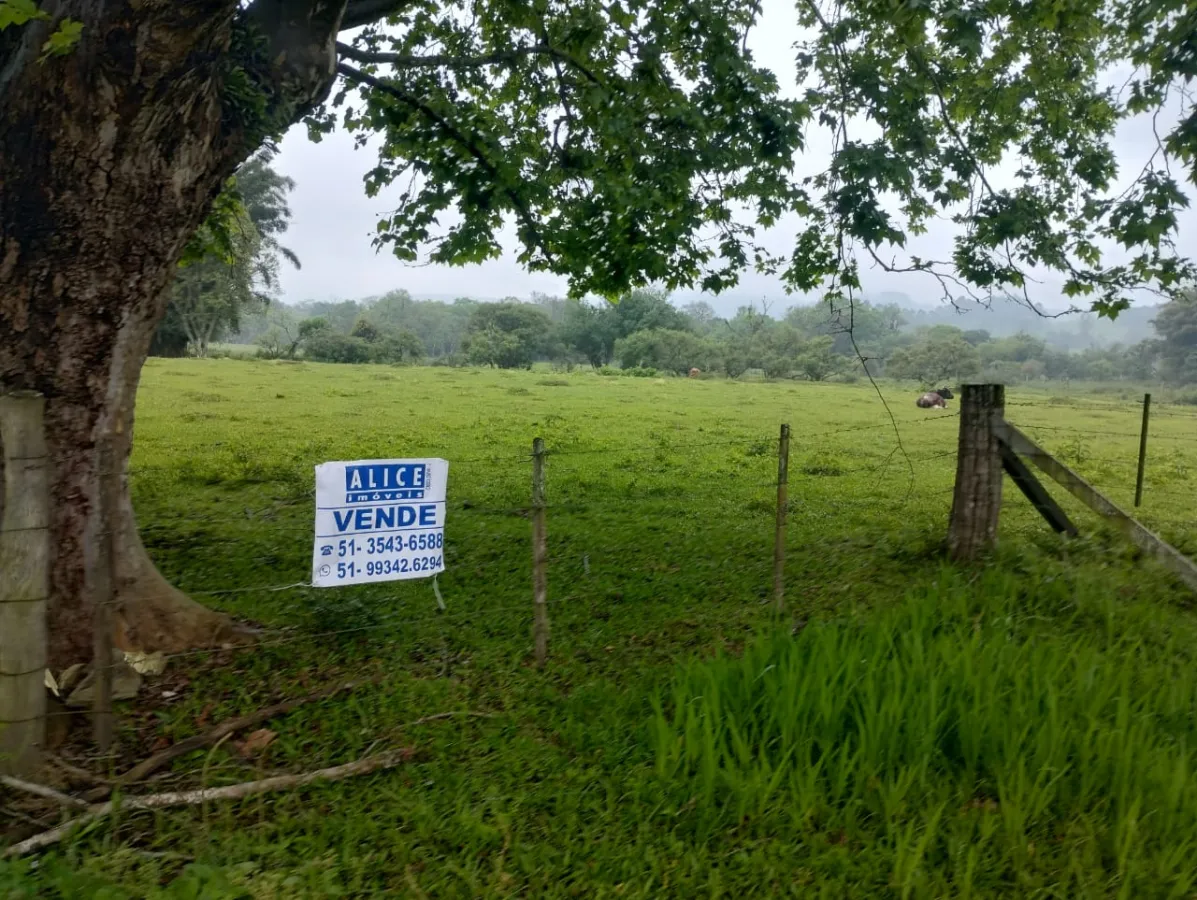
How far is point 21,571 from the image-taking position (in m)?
3.29

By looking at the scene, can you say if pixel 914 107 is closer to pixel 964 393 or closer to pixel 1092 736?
pixel 964 393

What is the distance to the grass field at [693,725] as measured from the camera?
2980 millimetres

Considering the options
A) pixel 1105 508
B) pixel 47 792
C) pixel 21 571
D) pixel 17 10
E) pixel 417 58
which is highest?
pixel 417 58

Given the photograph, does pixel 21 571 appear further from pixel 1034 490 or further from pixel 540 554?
pixel 1034 490

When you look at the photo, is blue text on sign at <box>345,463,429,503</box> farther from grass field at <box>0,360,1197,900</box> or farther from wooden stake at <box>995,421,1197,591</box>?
wooden stake at <box>995,421,1197,591</box>

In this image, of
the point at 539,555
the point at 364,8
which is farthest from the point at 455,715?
the point at 364,8

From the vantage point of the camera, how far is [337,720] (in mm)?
4137

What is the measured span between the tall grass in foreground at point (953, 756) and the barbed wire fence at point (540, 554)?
147cm

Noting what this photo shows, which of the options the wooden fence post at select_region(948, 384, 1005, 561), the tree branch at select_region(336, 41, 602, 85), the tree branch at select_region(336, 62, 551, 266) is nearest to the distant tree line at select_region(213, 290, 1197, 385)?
the tree branch at select_region(336, 62, 551, 266)

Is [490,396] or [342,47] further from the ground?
[342,47]

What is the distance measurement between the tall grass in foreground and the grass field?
0.01 meters

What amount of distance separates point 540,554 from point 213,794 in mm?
2137

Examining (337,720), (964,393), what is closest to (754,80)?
(964,393)

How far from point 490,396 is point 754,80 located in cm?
1791
